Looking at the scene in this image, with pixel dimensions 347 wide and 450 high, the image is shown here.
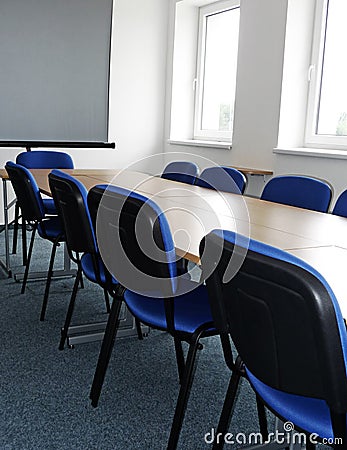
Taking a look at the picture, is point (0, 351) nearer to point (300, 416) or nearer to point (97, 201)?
point (97, 201)

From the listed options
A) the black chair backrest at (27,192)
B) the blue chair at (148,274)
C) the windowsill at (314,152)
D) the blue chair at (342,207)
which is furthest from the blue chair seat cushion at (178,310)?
the windowsill at (314,152)

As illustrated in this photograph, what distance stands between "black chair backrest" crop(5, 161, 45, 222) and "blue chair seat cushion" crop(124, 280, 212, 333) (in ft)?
4.11

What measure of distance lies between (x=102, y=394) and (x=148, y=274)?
679 mm

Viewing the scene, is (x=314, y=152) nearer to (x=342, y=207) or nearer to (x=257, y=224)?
(x=342, y=207)

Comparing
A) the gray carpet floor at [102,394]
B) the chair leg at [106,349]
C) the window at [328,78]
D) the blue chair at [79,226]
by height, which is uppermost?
the window at [328,78]

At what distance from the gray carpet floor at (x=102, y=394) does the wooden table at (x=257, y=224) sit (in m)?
0.71

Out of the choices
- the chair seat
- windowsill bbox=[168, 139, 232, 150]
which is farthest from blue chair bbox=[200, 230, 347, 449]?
windowsill bbox=[168, 139, 232, 150]

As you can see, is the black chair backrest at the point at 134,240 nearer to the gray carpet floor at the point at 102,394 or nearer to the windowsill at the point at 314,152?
the gray carpet floor at the point at 102,394

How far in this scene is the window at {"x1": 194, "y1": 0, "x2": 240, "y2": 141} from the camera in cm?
551

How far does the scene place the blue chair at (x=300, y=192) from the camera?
9.38 ft

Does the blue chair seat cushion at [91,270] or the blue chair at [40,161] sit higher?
the blue chair at [40,161]

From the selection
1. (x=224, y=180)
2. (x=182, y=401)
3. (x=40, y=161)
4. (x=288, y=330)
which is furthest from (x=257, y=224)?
(x=40, y=161)

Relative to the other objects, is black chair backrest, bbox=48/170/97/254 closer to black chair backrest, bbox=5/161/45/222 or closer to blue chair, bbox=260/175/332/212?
black chair backrest, bbox=5/161/45/222

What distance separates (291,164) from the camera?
4363 millimetres
